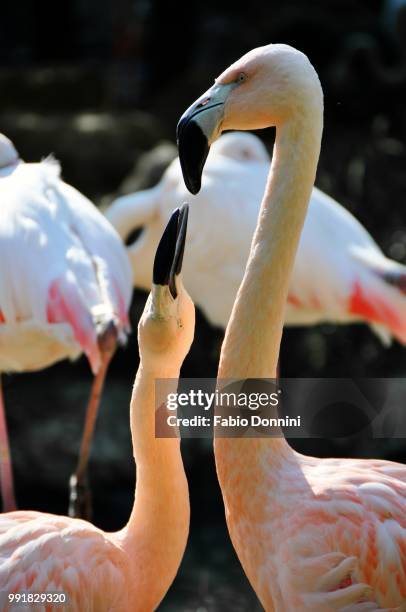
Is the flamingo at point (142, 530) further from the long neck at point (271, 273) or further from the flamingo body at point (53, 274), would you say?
the flamingo body at point (53, 274)

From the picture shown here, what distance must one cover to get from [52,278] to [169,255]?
1.22m

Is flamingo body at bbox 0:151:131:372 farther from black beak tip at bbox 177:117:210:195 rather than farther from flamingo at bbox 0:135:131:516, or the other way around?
black beak tip at bbox 177:117:210:195

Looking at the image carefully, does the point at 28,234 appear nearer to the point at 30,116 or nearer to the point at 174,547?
the point at 174,547

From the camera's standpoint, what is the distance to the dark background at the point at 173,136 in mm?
5453

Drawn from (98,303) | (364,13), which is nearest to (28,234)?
(98,303)

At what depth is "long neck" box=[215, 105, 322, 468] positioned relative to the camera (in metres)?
2.68

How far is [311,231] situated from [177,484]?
2257mm

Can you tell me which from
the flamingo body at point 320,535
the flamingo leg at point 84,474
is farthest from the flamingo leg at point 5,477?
the flamingo body at point 320,535

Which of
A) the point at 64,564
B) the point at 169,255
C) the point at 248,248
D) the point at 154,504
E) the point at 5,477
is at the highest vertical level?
the point at 248,248

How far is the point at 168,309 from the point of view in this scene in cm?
256

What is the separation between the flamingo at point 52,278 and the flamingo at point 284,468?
984mm

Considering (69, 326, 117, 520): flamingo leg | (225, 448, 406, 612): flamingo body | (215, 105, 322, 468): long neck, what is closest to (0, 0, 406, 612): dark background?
(69, 326, 117, 520): flamingo leg

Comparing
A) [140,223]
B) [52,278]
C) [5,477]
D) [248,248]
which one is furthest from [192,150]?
[140,223]

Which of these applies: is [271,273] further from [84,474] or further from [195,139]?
[84,474]
